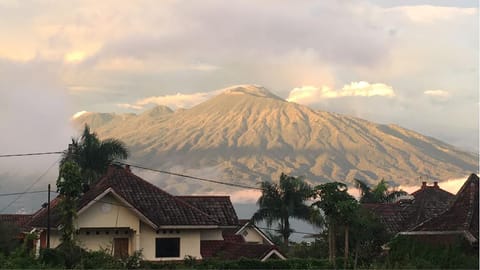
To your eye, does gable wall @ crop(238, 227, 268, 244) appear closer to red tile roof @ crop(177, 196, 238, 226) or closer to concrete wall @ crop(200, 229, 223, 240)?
red tile roof @ crop(177, 196, 238, 226)

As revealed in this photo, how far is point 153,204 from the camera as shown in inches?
1671

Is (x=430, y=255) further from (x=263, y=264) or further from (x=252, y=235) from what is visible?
(x=252, y=235)

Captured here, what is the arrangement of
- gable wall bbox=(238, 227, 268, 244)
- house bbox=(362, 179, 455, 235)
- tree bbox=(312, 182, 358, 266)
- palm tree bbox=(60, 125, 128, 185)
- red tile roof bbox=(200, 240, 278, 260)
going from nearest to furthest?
tree bbox=(312, 182, 358, 266) → red tile roof bbox=(200, 240, 278, 260) → house bbox=(362, 179, 455, 235) → gable wall bbox=(238, 227, 268, 244) → palm tree bbox=(60, 125, 128, 185)

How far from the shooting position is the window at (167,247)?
4131 cm

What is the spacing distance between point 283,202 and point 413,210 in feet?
97.6

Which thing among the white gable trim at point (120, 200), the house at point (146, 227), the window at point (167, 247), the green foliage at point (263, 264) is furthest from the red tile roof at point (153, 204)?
the green foliage at point (263, 264)

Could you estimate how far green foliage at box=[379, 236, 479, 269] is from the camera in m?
29.9

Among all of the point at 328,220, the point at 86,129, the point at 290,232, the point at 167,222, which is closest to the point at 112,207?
the point at 167,222

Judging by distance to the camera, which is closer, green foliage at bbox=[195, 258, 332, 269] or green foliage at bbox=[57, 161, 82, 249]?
green foliage at bbox=[57, 161, 82, 249]

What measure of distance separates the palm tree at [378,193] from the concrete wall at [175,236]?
3309cm

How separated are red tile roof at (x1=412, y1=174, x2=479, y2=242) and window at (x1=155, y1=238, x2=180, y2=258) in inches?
518

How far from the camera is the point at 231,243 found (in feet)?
141

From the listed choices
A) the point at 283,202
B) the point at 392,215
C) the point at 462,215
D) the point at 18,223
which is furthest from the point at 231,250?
the point at 283,202

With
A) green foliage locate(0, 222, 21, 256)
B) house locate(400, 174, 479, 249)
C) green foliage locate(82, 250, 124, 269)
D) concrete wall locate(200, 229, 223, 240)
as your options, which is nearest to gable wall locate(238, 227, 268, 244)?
concrete wall locate(200, 229, 223, 240)
